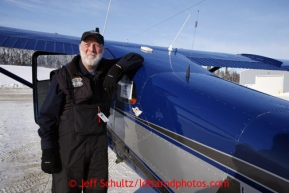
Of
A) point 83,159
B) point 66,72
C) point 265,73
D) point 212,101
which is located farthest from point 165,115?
point 265,73

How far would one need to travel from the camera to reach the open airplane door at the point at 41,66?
436cm

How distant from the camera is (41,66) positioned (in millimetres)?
4730

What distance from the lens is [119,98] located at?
3230 mm

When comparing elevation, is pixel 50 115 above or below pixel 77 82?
below

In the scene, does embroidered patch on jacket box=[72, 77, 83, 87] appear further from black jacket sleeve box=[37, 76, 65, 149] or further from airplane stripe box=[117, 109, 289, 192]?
airplane stripe box=[117, 109, 289, 192]

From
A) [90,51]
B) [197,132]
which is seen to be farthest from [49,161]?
[197,132]

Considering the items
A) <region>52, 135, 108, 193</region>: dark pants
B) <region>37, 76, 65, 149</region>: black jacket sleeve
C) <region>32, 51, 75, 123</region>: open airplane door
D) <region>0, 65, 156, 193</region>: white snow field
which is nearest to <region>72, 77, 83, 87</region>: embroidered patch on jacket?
<region>37, 76, 65, 149</region>: black jacket sleeve

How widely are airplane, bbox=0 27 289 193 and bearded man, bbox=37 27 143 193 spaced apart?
1.53 feet

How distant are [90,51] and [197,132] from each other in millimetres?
1455

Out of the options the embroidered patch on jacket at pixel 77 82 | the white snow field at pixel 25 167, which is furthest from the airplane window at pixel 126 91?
the white snow field at pixel 25 167

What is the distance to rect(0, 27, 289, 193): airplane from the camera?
→ 5.20 feet

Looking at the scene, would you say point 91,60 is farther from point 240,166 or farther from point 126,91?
point 240,166

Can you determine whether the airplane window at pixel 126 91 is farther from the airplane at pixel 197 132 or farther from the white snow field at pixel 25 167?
the white snow field at pixel 25 167

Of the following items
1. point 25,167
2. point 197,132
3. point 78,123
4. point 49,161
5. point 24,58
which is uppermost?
point 24,58
